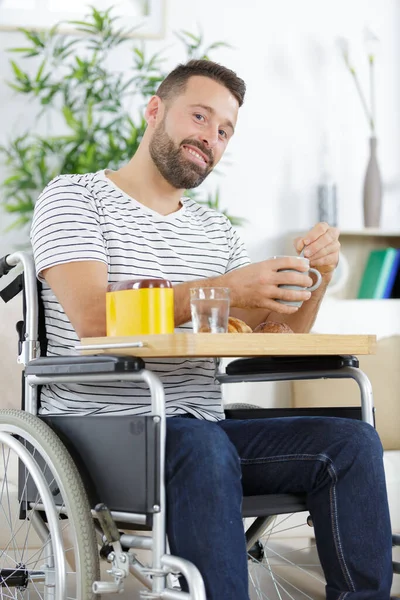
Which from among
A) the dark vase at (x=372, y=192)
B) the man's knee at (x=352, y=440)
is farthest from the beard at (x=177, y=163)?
the dark vase at (x=372, y=192)

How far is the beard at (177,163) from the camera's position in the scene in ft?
5.80

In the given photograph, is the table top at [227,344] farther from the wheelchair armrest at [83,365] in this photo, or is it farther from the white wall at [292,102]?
the white wall at [292,102]

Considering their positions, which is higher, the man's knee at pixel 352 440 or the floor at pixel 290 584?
the man's knee at pixel 352 440

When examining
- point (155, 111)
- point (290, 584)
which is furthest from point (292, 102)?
point (290, 584)

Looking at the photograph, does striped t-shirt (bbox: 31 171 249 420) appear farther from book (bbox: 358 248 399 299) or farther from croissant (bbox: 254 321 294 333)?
book (bbox: 358 248 399 299)

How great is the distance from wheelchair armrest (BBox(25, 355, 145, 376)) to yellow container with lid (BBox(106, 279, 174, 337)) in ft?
0.18

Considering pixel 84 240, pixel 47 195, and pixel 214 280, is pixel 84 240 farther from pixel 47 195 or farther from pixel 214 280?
pixel 214 280

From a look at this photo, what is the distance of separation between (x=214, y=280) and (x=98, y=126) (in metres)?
1.89

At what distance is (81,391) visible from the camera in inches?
59.7

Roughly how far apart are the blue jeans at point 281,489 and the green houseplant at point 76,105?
1.74 meters

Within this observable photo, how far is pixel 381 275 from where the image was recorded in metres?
3.43

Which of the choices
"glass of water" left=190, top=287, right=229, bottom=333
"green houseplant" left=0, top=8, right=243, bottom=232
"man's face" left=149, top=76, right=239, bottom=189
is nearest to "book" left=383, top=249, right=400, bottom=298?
"green houseplant" left=0, top=8, right=243, bottom=232

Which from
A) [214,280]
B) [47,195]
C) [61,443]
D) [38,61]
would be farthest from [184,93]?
[38,61]

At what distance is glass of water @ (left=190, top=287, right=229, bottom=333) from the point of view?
1303 mm
